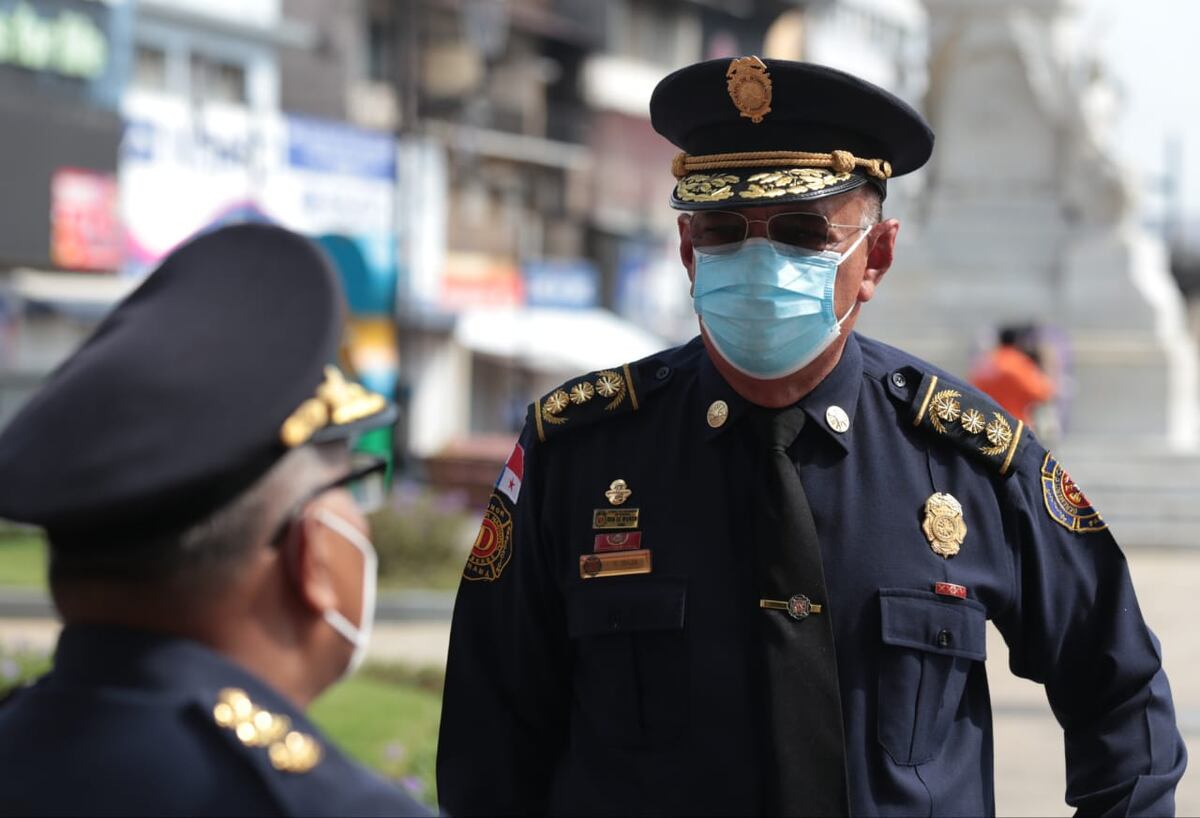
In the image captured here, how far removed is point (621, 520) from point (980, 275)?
Result: 14.3m

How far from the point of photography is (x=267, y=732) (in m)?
1.86

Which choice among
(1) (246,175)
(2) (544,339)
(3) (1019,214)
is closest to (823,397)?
(3) (1019,214)

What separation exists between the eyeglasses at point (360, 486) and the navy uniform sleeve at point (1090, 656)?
125cm

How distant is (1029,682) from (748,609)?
4.60 m

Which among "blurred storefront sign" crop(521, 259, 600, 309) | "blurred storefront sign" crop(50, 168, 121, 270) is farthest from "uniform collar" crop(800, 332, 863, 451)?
"blurred storefront sign" crop(521, 259, 600, 309)

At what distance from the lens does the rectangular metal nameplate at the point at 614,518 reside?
301 centimetres

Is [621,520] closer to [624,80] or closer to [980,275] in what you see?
[980,275]

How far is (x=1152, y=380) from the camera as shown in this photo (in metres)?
15.4

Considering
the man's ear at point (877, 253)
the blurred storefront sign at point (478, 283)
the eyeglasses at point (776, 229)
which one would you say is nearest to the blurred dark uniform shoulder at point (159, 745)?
the eyeglasses at point (776, 229)

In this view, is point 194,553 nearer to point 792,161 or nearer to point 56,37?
point 792,161

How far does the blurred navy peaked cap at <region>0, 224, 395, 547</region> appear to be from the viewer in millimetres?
1796

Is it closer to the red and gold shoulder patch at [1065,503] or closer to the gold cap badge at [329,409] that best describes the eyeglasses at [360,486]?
the gold cap badge at [329,409]

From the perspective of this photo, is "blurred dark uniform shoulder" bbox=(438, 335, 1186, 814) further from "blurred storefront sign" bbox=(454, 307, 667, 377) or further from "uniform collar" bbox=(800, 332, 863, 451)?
"blurred storefront sign" bbox=(454, 307, 667, 377)

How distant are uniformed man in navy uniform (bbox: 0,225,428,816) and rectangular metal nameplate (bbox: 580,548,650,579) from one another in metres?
1.07
